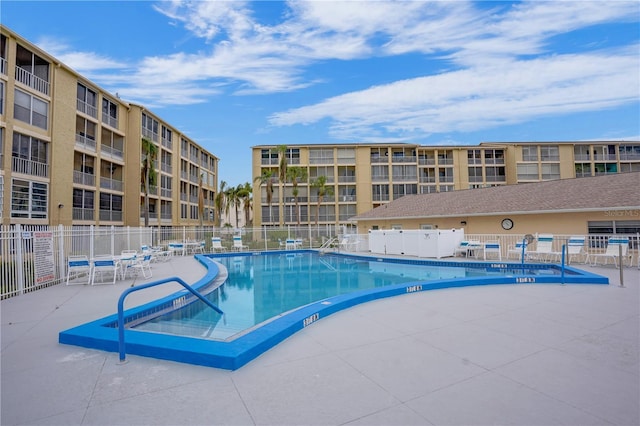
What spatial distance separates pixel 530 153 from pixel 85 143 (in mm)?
48740

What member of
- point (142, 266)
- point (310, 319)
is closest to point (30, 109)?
point (142, 266)

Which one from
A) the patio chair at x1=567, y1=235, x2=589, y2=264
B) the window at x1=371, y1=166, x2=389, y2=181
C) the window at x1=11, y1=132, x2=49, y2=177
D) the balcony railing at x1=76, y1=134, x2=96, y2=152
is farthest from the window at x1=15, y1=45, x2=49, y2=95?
the window at x1=371, y1=166, x2=389, y2=181

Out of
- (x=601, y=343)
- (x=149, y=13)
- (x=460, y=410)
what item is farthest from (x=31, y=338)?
(x=149, y=13)

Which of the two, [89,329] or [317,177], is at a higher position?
[317,177]

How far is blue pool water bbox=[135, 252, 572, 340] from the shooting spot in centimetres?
659

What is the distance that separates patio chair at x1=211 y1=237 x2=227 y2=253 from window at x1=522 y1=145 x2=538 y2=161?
4029cm

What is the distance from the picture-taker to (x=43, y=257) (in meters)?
9.34

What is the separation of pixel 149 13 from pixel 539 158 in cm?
4642

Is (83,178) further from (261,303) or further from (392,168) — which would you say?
(392,168)

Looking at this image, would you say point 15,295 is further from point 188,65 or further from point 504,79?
point 504,79

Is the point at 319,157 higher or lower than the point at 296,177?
higher

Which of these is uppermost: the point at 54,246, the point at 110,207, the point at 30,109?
the point at 30,109

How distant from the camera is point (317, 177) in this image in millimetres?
43719

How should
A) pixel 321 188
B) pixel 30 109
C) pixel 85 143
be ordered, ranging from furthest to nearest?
pixel 321 188
pixel 85 143
pixel 30 109
